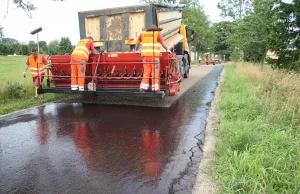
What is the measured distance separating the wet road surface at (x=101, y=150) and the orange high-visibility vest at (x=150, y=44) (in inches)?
59.6

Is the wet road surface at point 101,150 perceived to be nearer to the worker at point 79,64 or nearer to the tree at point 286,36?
the worker at point 79,64

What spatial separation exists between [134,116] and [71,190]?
361 centimetres

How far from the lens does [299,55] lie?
11445mm

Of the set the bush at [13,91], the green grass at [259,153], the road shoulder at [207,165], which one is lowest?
the road shoulder at [207,165]

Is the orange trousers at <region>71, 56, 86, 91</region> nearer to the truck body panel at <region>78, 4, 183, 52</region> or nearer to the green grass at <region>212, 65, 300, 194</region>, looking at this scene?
the truck body panel at <region>78, 4, 183, 52</region>

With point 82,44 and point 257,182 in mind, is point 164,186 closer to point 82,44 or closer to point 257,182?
point 257,182

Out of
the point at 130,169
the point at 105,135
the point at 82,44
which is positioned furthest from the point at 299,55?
the point at 130,169

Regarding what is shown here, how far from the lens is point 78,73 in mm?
7488

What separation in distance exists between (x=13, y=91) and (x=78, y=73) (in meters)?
2.74

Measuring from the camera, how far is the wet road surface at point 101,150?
127 inches

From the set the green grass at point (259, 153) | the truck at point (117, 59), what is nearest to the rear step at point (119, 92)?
the truck at point (117, 59)

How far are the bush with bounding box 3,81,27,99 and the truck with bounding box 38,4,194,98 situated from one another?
0.85 metres

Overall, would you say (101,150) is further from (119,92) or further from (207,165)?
(119,92)

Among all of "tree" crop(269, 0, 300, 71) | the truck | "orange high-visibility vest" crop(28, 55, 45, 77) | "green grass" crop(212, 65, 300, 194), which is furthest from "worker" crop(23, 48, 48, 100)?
"tree" crop(269, 0, 300, 71)
